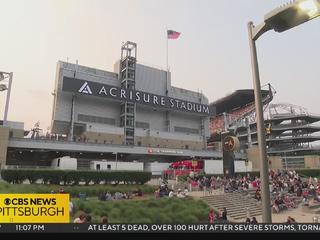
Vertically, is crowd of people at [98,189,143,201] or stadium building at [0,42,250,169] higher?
stadium building at [0,42,250,169]

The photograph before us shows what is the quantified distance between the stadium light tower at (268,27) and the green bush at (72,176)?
1025 inches

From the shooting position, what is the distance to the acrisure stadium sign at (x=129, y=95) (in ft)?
191

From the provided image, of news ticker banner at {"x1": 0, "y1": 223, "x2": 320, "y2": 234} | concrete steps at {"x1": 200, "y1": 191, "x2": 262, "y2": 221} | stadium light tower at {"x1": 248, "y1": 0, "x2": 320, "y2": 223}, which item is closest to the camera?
news ticker banner at {"x1": 0, "y1": 223, "x2": 320, "y2": 234}

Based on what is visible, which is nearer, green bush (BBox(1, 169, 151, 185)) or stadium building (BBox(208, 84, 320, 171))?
green bush (BBox(1, 169, 151, 185))

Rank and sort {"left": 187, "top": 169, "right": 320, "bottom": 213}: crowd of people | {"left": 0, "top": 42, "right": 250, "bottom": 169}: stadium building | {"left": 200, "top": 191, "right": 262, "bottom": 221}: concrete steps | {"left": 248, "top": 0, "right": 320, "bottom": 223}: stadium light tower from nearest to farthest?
1. {"left": 248, "top": 0, "right": 320, "bottom": 223}: stadium light tower
2. {"left": 200, "top": 191, "right": 262, "bottom": 221}: concrete steps
3. {"left": 187, "top": 169, "right": 320, "bottom": 213}: crowd of people
4. {"left": 0, "top": 42, "right": 250, "bottom": 169}: stadium building

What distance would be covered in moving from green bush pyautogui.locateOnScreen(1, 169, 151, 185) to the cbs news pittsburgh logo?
24.0m

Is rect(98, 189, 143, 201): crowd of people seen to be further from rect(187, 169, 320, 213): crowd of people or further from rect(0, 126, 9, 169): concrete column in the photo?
rect(0, 126, 9, 169): concrete column

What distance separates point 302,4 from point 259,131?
7.68 feet

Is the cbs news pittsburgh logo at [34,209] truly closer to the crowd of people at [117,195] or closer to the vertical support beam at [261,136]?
the vertical support beam at [261,136]

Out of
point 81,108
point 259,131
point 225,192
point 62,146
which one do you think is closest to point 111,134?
point 81,108

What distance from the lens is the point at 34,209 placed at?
5547 mm

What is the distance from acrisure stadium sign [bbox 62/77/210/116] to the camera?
191ft

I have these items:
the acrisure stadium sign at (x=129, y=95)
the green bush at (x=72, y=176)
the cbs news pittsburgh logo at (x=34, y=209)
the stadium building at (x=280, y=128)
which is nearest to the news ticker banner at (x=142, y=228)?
the cbs news pittsburgh logo at (x=34, y=209)

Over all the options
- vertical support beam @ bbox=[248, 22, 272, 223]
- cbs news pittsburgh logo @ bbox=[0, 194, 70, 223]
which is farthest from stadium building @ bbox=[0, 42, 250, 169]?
vertical support beam @ bbox=[248, 22, 272, 223]
